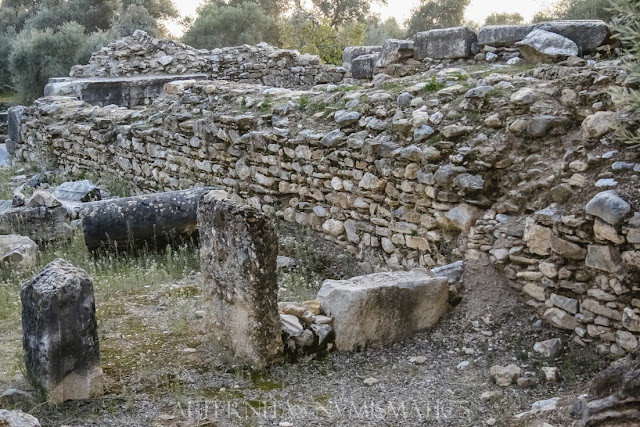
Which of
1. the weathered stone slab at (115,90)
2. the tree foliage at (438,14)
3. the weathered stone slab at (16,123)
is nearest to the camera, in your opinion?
the weathered stone slab at (115,90)

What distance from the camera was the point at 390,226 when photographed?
652cm

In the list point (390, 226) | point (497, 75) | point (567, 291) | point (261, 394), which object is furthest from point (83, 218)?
point (567, 291)

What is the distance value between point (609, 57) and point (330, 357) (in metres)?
4.03

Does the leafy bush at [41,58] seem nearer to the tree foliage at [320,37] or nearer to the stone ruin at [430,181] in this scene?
the tree foliage at [320,37]

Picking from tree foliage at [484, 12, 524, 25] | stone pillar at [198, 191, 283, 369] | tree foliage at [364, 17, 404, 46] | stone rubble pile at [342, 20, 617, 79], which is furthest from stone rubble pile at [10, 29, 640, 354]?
tree foliage at [364, 17, 404, 46]

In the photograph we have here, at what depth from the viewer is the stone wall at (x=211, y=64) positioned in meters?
15.7

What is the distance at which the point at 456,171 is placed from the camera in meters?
5.81

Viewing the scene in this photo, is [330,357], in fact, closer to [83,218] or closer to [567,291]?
[567,291]

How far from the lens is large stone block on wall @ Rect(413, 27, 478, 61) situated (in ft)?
26.4

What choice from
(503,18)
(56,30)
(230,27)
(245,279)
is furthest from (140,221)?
(56,30)

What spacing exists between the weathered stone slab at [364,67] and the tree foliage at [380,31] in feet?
48.5

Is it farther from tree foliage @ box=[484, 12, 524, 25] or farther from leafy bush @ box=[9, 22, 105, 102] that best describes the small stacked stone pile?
leafy bush @ box=[9, 22, 105, 102]

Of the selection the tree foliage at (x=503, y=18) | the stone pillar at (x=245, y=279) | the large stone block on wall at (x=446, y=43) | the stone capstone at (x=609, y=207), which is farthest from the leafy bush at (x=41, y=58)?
the stone capstone at (x=609, y=207)

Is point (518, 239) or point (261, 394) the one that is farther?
point (518, 239)
